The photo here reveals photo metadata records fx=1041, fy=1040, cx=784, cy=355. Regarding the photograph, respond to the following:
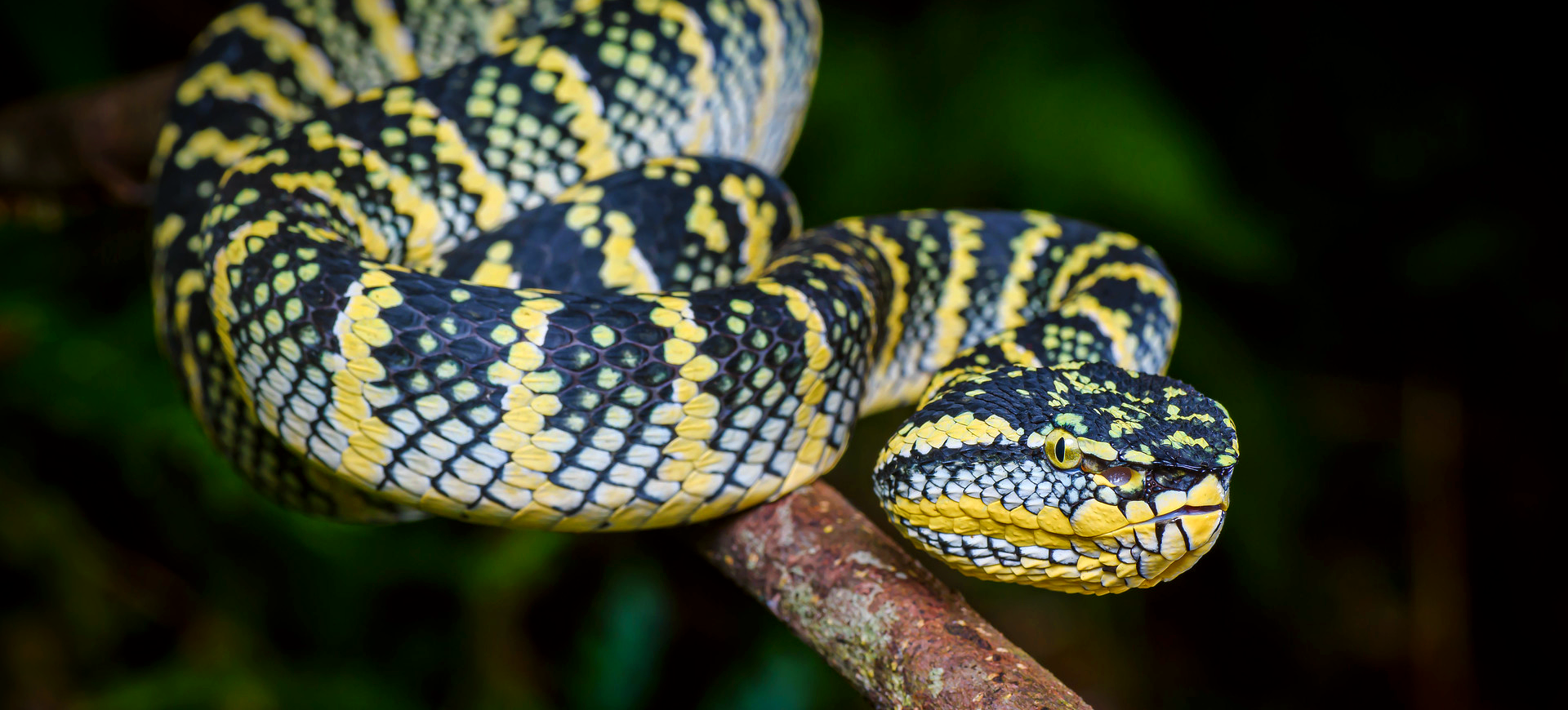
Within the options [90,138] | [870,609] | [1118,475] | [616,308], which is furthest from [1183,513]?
[90,138]

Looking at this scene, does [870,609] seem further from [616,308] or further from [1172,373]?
[1172,373]

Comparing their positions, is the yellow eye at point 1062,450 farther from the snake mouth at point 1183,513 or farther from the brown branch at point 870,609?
the brown branch at point 870,609

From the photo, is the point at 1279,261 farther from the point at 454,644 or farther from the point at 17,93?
the point at 17,93

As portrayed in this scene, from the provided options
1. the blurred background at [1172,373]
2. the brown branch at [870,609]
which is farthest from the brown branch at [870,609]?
the blurred background at [1172,373]

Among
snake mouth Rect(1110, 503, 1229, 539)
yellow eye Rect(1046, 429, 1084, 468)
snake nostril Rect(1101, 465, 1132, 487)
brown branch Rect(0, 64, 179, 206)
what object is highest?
brown branch Rect(0, 64, 179, 206)

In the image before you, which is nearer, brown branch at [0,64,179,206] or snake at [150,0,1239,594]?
snake at [150,0,1239,594]

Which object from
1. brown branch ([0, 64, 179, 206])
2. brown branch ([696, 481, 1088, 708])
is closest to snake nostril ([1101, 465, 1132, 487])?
brown branch ([696, 481, 1088, 708])

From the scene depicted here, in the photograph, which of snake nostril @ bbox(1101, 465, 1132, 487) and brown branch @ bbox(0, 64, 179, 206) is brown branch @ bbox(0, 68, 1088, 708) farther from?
brown branch @ bbox(0, 64, 179, 206)
